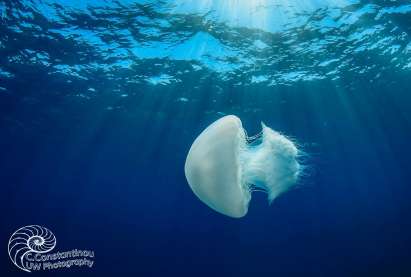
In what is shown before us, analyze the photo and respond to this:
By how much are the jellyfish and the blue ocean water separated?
343 millimetres

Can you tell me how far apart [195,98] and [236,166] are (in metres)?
10.9

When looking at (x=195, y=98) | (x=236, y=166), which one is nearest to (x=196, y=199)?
(x=195, y=98)

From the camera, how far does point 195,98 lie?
598 inches

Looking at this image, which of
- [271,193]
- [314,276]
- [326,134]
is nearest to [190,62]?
[271,193]

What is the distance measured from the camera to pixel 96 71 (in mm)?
12312

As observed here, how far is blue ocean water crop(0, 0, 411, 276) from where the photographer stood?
954 cm

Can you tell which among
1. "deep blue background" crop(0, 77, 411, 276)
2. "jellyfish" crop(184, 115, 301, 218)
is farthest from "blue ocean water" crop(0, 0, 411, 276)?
"jellyfish" crop(184, 115, 301, 218)

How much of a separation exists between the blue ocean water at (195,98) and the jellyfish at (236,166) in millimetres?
343

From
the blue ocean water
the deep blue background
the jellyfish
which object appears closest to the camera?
the jellyfish

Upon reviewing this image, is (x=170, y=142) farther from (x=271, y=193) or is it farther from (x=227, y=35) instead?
(x=271, y=193)

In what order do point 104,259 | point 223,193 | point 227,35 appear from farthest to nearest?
1. point 104,259
2. point 227,35
3. point 223,193

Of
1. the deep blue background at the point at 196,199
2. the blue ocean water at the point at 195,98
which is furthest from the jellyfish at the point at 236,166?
the deep blue background at the point at 196,199

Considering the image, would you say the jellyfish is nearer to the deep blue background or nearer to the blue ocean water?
the blue ocean water

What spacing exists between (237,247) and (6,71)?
110 ft
